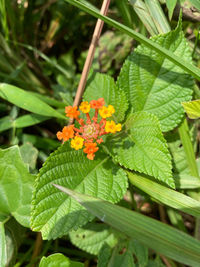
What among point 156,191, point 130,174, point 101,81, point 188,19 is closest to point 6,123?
point 101,81

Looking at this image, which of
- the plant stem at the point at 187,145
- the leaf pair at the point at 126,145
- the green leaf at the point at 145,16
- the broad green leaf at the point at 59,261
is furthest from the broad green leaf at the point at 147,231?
the green leaf at the point at 145,16

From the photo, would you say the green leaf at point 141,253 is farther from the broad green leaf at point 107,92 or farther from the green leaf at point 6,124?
the green leaf at point 6,124

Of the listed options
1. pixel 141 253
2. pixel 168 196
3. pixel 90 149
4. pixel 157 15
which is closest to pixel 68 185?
pixel 90 149

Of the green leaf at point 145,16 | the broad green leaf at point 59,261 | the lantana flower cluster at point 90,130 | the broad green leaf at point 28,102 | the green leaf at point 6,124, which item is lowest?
the broad green leaf at point 59,261

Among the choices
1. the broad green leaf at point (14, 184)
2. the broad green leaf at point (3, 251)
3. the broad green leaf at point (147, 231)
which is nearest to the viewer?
the broad green leaf at point (147, 231)

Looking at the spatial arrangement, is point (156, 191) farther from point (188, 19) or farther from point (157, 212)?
point (188, 19)

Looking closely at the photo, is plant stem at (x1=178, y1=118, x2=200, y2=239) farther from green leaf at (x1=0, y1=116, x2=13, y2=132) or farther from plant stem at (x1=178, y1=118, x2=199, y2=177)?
green leaf at (x1=0, y1=116, x2=13, y2=132)

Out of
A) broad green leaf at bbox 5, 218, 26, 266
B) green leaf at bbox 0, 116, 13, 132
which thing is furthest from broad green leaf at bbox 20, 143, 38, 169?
broad green leaf at bbox 5, 218, 26, 266

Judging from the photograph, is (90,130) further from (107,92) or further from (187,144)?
(187,144)
